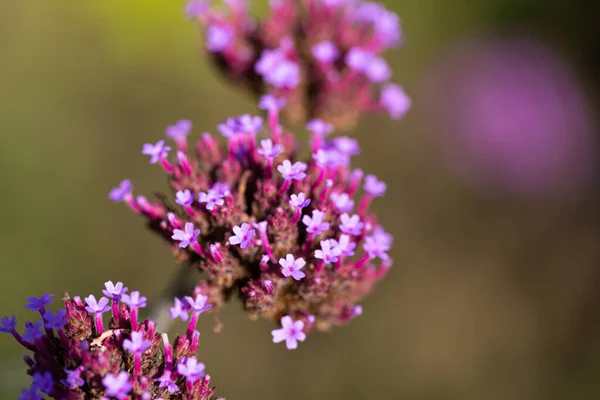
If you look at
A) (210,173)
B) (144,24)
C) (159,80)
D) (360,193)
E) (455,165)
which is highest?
(144,24)

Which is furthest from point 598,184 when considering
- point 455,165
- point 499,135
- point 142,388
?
point 142,388

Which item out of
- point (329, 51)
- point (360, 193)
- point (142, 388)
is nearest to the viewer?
point (142, 388)

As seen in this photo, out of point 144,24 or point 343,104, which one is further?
point 144,24

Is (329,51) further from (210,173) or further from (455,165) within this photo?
(455,165)

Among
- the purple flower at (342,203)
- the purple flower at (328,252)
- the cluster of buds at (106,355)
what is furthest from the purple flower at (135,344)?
the purple flower at (342,203)

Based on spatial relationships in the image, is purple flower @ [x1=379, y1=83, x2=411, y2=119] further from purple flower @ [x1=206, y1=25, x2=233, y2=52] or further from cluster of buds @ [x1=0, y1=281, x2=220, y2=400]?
cluster of buds @ [x1=0, y1=281, x2=220, y2=400]

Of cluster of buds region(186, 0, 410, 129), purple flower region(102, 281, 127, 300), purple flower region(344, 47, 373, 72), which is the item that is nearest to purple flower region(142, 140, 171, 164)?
purple flower region(102, 281, 127, 300)

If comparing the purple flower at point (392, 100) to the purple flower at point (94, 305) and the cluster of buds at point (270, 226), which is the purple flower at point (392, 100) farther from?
the purple flower at point (94, 305)
